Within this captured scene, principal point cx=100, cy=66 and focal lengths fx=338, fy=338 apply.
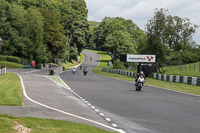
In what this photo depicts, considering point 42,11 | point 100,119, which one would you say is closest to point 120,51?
point 42,11

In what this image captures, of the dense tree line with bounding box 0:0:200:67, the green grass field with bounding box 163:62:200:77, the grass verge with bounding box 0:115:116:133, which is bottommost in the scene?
the grass verge with bounding box 0:115:116:133

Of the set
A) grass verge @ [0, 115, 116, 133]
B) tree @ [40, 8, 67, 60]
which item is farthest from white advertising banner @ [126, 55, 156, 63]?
grass verge @ [0, 115, 116, 133]

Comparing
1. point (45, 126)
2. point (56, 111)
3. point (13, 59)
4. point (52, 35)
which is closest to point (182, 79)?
point (56, 111)

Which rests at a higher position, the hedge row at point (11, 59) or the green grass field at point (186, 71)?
the hedge row at point (11, 59)

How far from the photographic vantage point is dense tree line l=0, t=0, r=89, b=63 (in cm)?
7962

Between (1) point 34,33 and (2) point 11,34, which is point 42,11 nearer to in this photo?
(1) point 34,33

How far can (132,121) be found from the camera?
34.6ft

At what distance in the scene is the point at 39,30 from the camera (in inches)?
3413

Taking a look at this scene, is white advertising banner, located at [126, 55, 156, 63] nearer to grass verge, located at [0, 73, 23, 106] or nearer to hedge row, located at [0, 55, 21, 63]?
hedge row, located at [0, 55, 21, 63]

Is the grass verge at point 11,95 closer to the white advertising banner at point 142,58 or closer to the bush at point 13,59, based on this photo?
the white advertising banner at point 142,58

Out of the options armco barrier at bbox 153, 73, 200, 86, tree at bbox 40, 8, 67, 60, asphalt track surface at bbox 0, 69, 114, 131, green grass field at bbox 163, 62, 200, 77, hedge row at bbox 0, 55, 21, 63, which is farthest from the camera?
tree at bbox 40, 8, 67, 60

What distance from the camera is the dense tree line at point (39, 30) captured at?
261ft

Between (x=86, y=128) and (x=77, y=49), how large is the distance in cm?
11107

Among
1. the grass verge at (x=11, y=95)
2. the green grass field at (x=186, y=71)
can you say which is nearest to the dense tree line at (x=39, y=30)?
the green grass field at (x=186, y=71)
